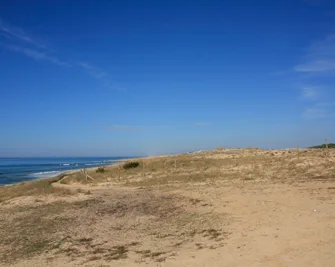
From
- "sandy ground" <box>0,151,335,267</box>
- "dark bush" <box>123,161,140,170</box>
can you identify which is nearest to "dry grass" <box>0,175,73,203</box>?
"sandy ground" <box>0,151,335,267</box>

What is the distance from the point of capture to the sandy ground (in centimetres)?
948

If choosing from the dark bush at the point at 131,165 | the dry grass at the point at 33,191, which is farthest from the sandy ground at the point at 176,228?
the dark bush at the point at 131,165

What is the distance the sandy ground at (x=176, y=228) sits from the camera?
9.48 m

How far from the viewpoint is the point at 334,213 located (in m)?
12.3

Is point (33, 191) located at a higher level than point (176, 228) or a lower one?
higher

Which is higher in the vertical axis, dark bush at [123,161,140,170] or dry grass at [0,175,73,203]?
dark bush at [123,161,140,170]

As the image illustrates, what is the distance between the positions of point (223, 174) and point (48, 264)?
22659 mm

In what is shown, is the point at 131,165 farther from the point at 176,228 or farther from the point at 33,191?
the point at 176,228

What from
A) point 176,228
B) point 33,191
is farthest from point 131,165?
point 176,228

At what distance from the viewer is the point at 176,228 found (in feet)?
45.1

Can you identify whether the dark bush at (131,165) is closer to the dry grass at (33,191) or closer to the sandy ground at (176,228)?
the dry grass at (33,191)

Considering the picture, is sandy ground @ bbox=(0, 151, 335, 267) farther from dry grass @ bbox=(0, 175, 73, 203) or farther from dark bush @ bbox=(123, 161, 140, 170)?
dark bush @ bbox=(123, 161, 140, 170)

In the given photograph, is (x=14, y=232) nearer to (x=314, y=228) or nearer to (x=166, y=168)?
(x=314, y=228)

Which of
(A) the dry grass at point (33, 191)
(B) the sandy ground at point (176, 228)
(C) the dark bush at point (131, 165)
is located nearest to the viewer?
(B) the sandy ground at point (176, 228)
